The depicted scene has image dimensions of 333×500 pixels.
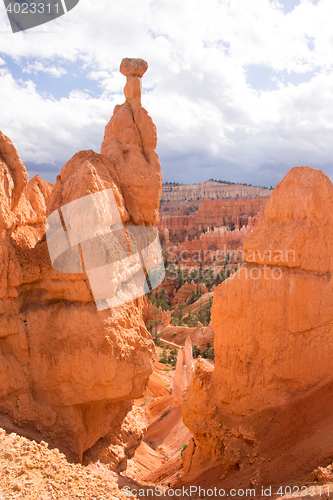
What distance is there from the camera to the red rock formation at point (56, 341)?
681 centimetres

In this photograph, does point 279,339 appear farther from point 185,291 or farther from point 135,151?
point 185,291

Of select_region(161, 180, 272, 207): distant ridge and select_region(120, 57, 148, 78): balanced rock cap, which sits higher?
select_region(161, 180, 272, 207): distant ridge

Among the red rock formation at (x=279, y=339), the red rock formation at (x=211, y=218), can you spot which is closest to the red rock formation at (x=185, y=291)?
the red rock formation at (x=279, y=339)

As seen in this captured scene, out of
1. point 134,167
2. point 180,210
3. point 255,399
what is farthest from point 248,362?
point 180,210

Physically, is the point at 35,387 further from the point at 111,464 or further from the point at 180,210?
the point at 180,210

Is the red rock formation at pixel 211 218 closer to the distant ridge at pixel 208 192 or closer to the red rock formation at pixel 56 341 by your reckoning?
the distant ridge at pixel 208 192

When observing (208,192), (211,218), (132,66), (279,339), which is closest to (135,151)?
(132,66)

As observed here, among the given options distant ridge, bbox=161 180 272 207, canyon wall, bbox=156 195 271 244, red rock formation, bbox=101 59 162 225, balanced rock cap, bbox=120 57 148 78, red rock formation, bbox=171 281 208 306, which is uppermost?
distant ridge, bbox=161 180 272 207

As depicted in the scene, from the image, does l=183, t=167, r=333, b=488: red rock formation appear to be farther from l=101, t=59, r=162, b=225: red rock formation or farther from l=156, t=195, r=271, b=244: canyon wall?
l=156, t=195, r=271, b=244: canyon wall

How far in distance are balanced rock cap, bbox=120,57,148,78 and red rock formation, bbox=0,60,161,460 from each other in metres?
3.33

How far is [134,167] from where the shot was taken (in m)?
9.08

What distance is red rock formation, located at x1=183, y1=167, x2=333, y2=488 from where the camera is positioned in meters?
6.49

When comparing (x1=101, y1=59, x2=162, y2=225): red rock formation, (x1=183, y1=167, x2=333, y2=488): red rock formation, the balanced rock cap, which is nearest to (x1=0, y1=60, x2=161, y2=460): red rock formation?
(x1=101, y1=59, x2=162, y2=225): red rock formation

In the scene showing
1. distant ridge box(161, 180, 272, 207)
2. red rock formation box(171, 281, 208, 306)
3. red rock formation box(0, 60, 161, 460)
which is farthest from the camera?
distant ridge box(161, 180, 272, 207)
